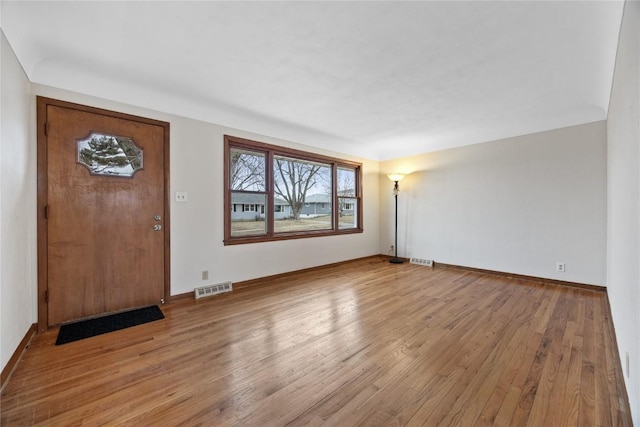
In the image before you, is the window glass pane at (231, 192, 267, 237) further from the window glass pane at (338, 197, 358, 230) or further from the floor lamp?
the floor lamp

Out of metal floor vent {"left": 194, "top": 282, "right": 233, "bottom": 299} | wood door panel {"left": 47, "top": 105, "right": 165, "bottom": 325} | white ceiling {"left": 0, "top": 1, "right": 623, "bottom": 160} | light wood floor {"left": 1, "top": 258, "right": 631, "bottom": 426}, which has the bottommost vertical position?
light wood floor {"left": 1, "top": 258, "right": 631, "bottom": 426}

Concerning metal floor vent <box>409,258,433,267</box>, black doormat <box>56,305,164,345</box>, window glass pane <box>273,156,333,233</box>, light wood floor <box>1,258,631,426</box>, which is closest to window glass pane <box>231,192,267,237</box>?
window glass pane <box>273,156,333,233</box>

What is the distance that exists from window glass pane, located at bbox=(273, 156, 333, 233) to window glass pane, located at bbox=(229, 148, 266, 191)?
0.25m

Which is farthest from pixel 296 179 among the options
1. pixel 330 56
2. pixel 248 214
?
pixel 330 56

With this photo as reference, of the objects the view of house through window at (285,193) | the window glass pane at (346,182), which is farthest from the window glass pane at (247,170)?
the window glass pane at (346,182)

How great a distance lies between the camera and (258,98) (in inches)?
128

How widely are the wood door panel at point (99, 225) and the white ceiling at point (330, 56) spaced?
403 millimetres

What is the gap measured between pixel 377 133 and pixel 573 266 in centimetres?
343

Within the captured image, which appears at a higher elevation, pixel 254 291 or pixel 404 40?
pixel 404 40

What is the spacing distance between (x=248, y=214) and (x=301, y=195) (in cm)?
111

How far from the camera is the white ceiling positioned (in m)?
1.84

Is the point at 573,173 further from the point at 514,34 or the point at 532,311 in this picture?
the point at 514,34

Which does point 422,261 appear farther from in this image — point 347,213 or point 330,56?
point 330,56

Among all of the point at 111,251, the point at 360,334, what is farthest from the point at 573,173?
the point at 111,251
